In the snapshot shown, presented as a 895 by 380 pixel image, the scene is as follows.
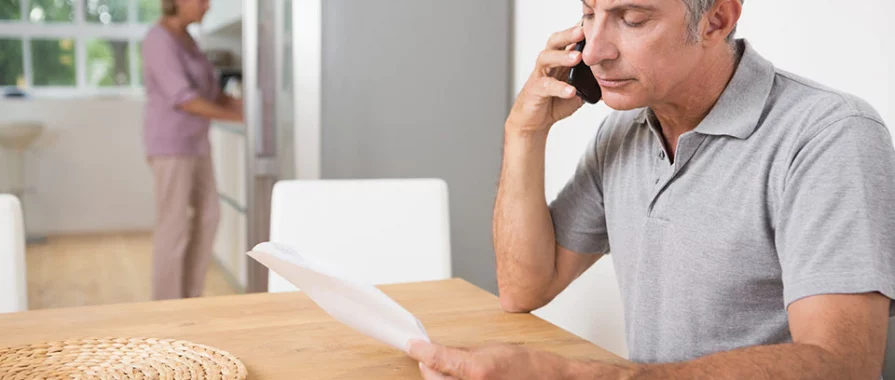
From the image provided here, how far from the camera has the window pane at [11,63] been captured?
616 cm

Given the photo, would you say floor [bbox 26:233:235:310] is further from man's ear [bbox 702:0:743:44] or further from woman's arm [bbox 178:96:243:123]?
man's ear [bbox 702:0:743:44]

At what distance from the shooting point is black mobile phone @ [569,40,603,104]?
137 cm

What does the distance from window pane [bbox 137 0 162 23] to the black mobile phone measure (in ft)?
18.3

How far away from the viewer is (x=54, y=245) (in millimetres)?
5656

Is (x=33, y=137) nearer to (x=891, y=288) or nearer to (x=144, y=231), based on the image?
(x=144, y=231)

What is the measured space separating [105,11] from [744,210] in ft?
19.8

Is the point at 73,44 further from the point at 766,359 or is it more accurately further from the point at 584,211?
the point at 766,359

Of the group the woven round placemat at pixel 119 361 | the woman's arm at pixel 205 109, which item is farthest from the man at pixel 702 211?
the woman's arm at pixel 205 109

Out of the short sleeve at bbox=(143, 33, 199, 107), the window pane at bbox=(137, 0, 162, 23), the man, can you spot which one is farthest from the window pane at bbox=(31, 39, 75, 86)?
the man

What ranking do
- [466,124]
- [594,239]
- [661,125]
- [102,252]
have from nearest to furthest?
[661,125]
[594,239]
[466,124]
[102,252]

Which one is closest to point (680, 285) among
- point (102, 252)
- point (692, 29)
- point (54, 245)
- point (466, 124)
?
point (692, 29)

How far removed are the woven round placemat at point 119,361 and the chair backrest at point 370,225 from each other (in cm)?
67

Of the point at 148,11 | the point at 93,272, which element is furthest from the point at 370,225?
the point at 148,11

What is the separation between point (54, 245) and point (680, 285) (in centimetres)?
529
